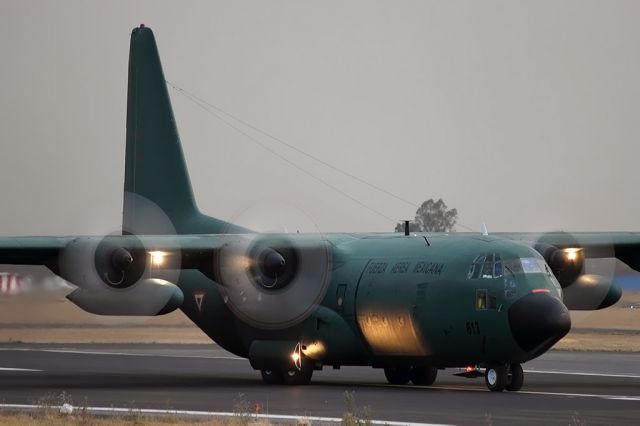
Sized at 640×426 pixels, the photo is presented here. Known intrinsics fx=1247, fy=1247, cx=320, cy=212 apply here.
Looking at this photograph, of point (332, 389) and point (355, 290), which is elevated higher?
point (355, 290)

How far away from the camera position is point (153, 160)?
33.8 meters

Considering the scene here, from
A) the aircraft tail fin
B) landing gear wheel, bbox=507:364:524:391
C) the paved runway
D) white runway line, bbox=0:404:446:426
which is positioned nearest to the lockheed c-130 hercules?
landing gear wheel, bbox=507:364:524:391

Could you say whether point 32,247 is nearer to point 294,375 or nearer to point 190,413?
point 294,375

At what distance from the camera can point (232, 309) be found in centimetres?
2969

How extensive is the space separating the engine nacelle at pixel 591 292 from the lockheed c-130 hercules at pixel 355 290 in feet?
0.08

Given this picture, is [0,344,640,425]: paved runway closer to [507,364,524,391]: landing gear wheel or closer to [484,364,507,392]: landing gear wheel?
[484,364,507,392]: landing gear wheel

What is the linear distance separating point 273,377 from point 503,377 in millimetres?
5967

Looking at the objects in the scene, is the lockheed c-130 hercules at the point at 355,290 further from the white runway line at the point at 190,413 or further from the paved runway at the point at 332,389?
the white runway line at the point at 190,413

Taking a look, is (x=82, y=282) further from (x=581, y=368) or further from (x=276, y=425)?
(x=581, y=368)

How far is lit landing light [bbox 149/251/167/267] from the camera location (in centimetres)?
2811

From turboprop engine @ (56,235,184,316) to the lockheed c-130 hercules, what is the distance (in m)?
0.03

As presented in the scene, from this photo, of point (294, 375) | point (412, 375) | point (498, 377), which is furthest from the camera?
point (412, 375)

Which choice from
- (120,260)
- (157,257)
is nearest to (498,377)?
(157,257)

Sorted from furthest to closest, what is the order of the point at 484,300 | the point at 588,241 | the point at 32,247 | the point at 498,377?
the point at 588,241 → the point at 32,247 → the point at 498,377 → the point at 484,300
